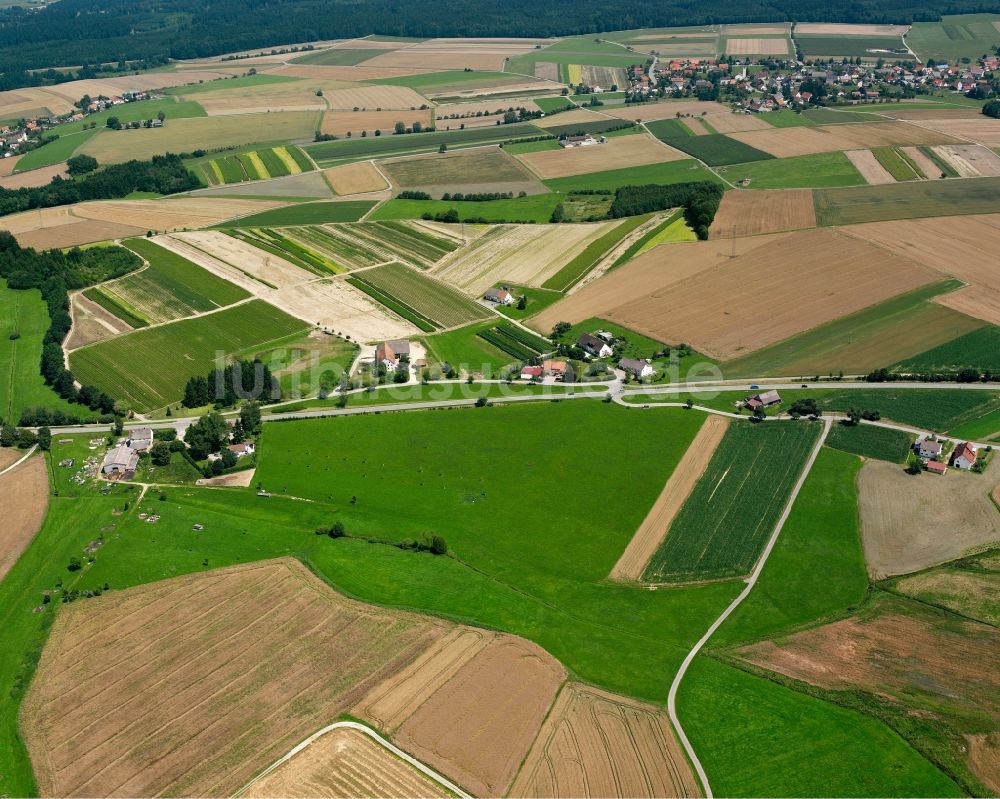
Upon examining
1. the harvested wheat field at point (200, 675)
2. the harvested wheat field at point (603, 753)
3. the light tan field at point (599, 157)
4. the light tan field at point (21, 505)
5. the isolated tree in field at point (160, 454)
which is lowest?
the harvested wheat field at point (603, 753)

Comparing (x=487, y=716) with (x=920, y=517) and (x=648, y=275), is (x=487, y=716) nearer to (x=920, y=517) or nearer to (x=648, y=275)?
(x=920, y=517)

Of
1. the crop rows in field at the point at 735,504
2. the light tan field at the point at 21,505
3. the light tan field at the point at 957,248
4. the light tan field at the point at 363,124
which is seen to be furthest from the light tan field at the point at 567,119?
the light tan field at the point at 21,505

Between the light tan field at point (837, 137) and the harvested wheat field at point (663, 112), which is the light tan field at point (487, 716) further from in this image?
the harvested wheat field at point (663, 112)

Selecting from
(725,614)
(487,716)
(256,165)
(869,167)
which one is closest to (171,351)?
(487,716)

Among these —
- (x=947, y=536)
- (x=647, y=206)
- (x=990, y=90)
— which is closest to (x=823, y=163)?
(x=647, y=206)

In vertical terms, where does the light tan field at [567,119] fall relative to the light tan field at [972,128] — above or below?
above

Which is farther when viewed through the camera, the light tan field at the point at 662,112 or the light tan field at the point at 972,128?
the light tan field at the point at 662,112

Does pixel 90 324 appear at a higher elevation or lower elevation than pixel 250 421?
higher
